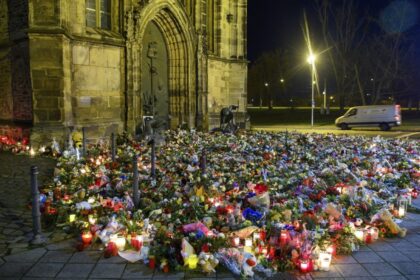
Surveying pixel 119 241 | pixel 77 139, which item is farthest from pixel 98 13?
pixel 119 241

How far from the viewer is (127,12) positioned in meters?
16.0

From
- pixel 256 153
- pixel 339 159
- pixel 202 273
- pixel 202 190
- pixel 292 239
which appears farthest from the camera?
pixel 256 153

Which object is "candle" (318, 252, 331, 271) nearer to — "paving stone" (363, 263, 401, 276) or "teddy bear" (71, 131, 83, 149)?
"paving stone" (363, 263, 401, 276)

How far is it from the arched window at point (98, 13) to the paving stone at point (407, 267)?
13.0 metres

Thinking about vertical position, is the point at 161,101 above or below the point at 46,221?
above

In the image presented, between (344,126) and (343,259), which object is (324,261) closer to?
(343,259)

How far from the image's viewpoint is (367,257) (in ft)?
17.1

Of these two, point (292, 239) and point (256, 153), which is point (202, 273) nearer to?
point (292, 239)

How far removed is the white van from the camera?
29094mm

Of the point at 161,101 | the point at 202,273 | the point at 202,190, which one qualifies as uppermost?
the point at 161,101

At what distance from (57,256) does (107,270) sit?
78 cm

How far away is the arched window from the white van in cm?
1987

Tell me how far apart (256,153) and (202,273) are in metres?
8.14


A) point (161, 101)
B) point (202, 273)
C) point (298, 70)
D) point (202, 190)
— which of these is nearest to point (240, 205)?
point (202, 190)
